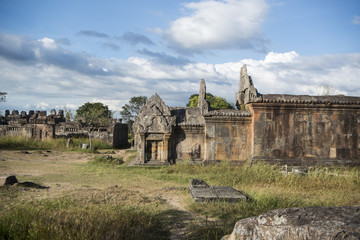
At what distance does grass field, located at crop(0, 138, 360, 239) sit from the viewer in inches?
149

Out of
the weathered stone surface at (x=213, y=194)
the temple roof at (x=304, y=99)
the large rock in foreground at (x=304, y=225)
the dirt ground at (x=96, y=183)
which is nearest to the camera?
the large rock in foreground at (x=304, y=225)

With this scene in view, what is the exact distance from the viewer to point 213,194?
6324 mm

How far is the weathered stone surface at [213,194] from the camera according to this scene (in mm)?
6070

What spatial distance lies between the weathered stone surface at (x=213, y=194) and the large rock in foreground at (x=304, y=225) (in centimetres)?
324

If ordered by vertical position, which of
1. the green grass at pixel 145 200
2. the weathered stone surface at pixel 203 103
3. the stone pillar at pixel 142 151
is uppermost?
the weathered stone surface at pixel 203 103

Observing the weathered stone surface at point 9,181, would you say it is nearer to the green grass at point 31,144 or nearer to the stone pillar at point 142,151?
the stone pillar at point 142,151

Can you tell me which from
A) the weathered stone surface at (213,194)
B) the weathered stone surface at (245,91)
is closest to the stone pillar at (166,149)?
the weathered stone surface at (245,91)

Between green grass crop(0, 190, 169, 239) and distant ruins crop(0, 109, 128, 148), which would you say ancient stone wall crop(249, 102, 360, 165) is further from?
distant ruins crop(0, 109, 128, 148)

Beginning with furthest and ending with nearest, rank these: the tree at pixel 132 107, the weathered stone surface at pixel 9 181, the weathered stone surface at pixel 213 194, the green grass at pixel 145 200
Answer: the tree at pixel 132 107
the weathered stone surface at pixel 9 181
the weathered stone surface at pixel 213 194
the green grass at pixel 145 200

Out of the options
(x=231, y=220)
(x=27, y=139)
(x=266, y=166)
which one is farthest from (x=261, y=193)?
(x=27, y=139)

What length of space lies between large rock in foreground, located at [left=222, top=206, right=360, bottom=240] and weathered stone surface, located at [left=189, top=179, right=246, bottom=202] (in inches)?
128

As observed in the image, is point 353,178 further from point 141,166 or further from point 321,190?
point 141,166

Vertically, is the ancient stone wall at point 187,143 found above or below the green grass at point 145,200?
above

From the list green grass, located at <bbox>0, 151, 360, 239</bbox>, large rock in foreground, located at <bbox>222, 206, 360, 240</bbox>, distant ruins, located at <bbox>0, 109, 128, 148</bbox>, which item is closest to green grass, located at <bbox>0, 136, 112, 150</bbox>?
distant ruins, located at <bbox>0, 109, 128, 148</bbox>
